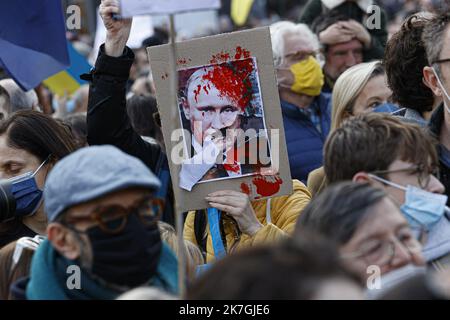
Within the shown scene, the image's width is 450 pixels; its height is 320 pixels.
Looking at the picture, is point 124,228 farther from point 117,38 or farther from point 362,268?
point 117,38

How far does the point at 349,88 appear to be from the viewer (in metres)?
5.25

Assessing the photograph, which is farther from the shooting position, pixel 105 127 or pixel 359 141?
pixel 105 127

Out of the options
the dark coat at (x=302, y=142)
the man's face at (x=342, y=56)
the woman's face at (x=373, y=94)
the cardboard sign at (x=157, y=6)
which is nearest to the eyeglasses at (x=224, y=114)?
the cardboard sign at (x=157, y=6)

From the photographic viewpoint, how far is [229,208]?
4.01 meters

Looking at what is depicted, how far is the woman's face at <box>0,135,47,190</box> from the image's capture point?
4.43 metres

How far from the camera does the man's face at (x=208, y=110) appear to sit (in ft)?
13.4

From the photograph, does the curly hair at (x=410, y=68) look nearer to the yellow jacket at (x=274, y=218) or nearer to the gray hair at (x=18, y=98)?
the yellow jacket at (x=274, y=218)

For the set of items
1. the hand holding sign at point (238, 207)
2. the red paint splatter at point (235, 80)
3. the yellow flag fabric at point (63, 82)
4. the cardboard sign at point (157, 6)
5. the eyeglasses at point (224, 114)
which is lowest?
the yellow flag fabric at point (63, 82)

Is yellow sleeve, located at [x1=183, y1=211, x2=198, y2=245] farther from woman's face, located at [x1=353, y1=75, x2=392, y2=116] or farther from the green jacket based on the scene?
the green jacket

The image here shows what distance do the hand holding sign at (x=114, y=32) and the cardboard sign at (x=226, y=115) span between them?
266mm

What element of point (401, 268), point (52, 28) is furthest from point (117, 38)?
point (401, 268)

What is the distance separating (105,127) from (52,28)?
132cm

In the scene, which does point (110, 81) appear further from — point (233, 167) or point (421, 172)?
point (421, 172)

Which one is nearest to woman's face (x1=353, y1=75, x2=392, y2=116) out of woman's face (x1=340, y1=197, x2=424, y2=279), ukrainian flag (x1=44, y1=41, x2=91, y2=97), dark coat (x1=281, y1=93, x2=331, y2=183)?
dark coat (x1=281, y1=93, x2=331, y2=183)
